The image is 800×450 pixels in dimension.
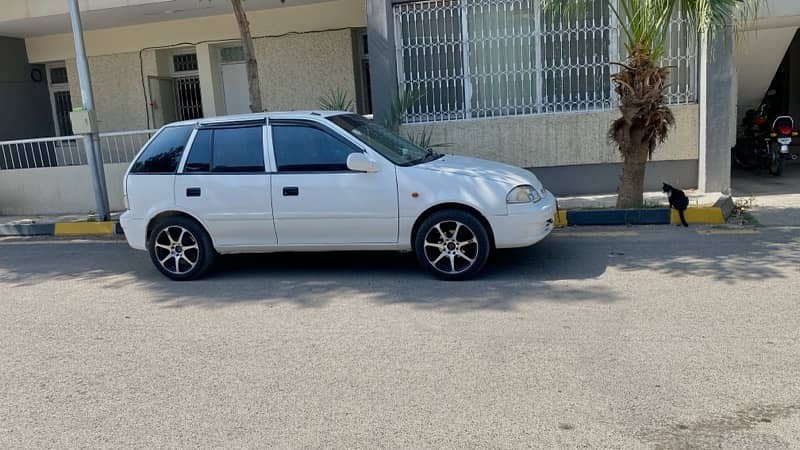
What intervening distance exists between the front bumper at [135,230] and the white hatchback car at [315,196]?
11 mm

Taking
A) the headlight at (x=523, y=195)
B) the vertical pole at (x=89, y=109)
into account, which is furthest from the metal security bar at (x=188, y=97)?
the headlight at (x=523, y=195)

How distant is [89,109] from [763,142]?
448 inches

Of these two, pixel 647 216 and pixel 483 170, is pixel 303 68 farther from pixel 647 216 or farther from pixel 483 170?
pixel 483 170

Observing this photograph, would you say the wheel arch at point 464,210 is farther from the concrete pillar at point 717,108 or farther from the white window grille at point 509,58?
the concrete pillar at point 717,108

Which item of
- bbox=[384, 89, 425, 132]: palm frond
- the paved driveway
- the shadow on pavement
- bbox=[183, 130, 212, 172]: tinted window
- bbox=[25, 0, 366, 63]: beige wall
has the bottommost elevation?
the shadow on pavement

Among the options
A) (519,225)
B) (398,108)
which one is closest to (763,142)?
(398,108)

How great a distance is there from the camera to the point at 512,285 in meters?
5.88

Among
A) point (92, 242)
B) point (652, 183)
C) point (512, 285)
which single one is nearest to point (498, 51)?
point (652, 183)

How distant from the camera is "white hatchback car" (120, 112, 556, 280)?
236 inches

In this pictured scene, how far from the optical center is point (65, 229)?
1009 cm

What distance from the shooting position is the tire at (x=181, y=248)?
6617 mm

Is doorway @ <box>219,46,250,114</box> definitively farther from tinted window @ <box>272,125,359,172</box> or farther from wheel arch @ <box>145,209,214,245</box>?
tinted window @ <box>272,125,359,172</box>

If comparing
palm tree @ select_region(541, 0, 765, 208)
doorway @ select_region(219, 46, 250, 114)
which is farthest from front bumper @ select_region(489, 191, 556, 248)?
doorway @ select_region(219, 46, 250, 114)

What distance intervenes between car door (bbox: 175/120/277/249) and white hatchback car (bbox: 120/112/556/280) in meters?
0.01
